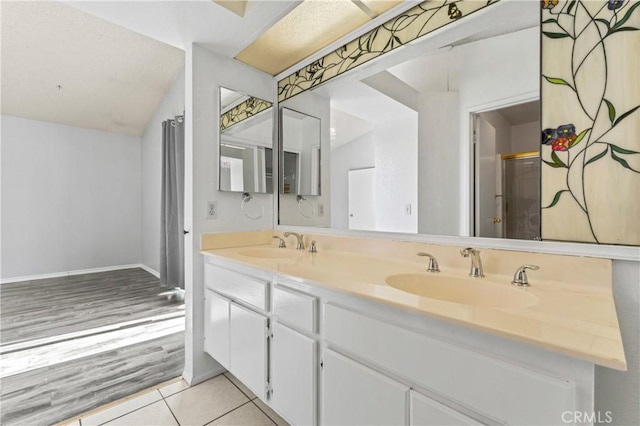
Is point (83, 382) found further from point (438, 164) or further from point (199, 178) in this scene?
point (438, 164)

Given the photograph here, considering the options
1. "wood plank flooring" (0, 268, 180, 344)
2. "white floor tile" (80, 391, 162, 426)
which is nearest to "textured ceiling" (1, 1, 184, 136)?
"wood plank flooring" (0, 268, 180, 344)

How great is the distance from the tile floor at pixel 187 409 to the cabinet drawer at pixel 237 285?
0.61m

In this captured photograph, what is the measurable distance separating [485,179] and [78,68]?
4.27 meters

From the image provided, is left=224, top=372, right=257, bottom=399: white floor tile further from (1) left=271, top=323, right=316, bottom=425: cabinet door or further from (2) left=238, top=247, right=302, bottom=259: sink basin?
(2) left=238, top=247, right=302, bottom=259: sink basin

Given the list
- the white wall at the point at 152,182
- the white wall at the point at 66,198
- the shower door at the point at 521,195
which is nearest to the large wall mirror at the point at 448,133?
the shower door at the point at 521,195

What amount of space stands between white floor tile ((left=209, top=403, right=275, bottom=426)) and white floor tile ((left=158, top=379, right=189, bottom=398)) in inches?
16.4

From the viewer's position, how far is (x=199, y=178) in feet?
5.84

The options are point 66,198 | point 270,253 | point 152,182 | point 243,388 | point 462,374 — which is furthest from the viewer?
point 152,182

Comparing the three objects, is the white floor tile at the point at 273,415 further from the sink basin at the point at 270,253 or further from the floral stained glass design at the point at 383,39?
the floral stained glass design at the point at 383,39

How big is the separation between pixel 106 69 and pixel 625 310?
4628 millimetres

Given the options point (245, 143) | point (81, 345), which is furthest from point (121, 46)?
point (81, 345)

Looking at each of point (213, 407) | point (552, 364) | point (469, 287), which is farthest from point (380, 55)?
point (213, 407)

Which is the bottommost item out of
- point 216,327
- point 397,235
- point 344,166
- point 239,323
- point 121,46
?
point 216,327

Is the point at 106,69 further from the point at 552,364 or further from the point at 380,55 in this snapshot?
the point at 552,364
